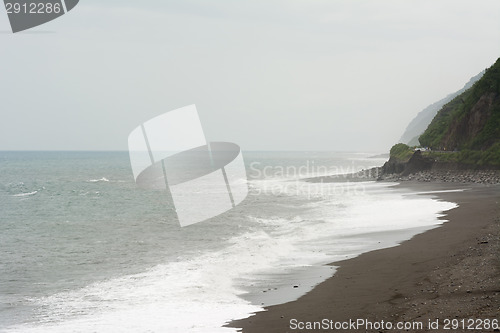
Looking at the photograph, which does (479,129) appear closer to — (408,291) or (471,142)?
(471,142)

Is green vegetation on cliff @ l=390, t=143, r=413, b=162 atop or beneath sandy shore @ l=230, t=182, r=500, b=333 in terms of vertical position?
beneath

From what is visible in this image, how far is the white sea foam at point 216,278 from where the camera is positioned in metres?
12.4

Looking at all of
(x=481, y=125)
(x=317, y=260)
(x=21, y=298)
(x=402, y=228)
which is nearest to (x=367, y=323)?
(x=317, y=260)

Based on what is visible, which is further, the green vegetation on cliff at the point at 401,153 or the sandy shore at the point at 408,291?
the green vegetation on cliff at the point at 401,153

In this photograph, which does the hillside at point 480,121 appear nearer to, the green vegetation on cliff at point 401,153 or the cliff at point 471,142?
the cliff at point 471,142

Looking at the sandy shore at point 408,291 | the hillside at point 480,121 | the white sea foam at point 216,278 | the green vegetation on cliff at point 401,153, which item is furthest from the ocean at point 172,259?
the green vegetation on cliff at point 401,153

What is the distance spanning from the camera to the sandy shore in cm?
1004

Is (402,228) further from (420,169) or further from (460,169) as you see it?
(420,169)

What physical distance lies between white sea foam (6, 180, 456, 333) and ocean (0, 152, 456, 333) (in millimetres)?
47

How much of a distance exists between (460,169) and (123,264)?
54792 millimetres

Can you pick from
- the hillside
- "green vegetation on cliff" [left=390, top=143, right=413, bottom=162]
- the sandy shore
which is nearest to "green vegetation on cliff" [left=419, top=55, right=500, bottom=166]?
the hillside

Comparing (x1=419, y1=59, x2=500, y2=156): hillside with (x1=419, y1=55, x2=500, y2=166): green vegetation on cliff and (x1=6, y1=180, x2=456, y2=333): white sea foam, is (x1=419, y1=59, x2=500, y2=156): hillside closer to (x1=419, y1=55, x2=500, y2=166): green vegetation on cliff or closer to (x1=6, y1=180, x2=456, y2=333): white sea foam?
(x1=419, y1=55, x2=500, y2=166): green vegetation on cliff

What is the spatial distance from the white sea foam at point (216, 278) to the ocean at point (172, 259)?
1.8 inches

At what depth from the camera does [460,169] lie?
62750 mm
